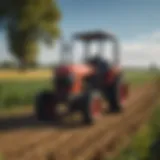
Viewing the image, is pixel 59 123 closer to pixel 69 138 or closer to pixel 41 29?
pixel 69 138

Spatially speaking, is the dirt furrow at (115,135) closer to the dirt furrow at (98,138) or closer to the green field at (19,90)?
the dirt furrow at (98,138)

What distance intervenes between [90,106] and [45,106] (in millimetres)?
635

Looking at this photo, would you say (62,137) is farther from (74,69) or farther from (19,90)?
(19,90)

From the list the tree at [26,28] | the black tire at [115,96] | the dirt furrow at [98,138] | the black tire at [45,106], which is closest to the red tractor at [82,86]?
the black tire at [45,106]

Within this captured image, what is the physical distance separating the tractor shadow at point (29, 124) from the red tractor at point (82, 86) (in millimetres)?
130

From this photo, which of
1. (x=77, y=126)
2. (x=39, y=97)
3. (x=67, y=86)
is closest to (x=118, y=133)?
(x=77, y=126)

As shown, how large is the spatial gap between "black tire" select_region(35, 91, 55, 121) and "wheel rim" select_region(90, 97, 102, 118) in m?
0.55

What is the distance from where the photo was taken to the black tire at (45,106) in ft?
17.4

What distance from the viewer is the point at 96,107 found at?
17.0 ft

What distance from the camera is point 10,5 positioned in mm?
6473

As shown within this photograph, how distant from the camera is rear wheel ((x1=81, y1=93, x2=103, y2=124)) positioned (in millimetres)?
4996

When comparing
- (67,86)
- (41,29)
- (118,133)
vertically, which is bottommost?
(118,133)

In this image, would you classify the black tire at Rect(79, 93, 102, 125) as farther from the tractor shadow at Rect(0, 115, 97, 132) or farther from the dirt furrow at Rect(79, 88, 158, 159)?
the dirt furrow at Rect(79, 88, 158, 159)

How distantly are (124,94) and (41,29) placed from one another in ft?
4.94
